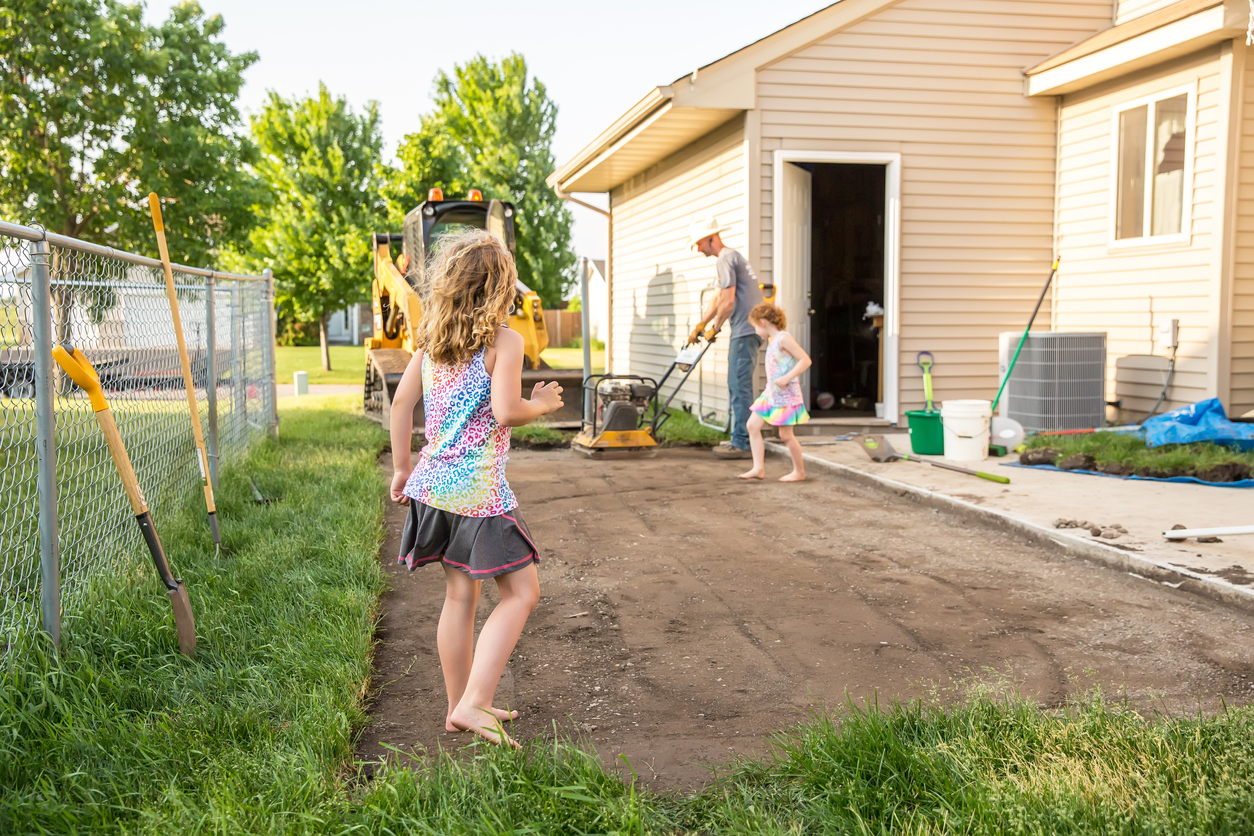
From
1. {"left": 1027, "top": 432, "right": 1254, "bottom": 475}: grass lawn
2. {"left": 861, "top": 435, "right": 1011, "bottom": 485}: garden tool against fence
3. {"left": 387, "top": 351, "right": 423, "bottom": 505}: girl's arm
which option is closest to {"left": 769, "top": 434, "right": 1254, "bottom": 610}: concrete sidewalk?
{"left": 861, "top": 435, "right": 1011, "bottom": 485}: garden tool against fence

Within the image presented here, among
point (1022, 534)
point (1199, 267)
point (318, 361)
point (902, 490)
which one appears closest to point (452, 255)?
point (1022, 534)

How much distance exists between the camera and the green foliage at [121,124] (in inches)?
647

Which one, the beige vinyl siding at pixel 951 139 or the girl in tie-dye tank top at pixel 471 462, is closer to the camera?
the girl in tie-dye tank top at pixel 471 462

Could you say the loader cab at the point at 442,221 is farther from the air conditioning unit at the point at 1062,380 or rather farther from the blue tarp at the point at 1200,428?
the blue tarp at the point at 1200,428

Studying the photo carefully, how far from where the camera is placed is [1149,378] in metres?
9.69

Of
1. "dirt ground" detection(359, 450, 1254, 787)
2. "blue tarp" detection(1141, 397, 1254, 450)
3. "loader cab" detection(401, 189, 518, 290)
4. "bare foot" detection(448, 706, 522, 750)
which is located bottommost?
"dirt ground" detection(359, 450, 1254, 787)

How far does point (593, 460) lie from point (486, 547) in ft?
21.0

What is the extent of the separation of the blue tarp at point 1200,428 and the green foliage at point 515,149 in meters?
24.4

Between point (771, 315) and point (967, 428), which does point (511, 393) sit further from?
point (967, 428)

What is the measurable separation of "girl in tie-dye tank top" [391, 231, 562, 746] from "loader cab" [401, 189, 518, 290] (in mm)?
7988

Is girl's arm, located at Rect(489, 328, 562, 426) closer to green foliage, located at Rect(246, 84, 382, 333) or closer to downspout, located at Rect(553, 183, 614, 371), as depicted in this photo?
downspout, located at Rect(553, 183, 614, 371)

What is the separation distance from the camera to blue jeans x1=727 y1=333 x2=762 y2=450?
9.54 m

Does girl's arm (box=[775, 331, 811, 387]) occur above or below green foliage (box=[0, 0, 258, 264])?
below

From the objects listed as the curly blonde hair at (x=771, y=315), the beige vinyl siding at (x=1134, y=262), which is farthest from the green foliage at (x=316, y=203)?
the curly blonde hair at (x=771, y=315)
